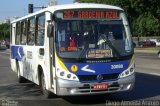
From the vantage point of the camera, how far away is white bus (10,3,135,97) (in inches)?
451

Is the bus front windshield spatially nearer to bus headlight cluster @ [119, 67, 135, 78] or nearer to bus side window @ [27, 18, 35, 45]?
bus headlight cluster @ [119, 67, 135, 78]

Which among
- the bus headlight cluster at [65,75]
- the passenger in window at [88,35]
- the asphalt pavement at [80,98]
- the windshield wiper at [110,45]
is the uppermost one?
the passenger in window at [88,35]

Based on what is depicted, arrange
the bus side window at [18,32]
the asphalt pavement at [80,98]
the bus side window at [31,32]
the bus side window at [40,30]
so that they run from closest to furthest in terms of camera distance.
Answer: the asphalt pavement at [80,98] < the bus side window at [40,30] < the bus side window at [31,32] < the bus side window at [18,32]

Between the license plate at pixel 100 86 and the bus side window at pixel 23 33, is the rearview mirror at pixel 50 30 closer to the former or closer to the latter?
the license plate at pixel 100 86

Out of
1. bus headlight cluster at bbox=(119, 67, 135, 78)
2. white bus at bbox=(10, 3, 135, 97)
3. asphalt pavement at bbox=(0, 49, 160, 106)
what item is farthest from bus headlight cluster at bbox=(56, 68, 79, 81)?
bus headlight cluster at bbox=(119, 67, 135, 78)

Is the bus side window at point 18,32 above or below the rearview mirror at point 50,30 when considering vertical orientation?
below

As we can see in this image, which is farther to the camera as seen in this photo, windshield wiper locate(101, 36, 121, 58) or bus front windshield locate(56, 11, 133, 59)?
windshield wiper locate(101, 36, 121, 58)

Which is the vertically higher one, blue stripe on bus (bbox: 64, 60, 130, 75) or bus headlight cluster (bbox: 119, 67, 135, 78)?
blue stripe on bus (bbox: 64, 60, 130, 75)

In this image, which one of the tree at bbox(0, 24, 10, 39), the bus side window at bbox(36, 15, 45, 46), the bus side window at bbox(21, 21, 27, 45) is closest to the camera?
the bus side window at bbox(36, 15, 45, 46)

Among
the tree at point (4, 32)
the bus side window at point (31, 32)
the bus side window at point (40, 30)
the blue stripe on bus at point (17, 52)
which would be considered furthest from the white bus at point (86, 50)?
the tree at point (4, 32)

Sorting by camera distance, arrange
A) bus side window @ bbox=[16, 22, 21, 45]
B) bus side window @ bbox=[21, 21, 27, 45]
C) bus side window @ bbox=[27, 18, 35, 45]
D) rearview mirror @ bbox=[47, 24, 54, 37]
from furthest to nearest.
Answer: bus side window @ bbox=[16, 22, 21, 45], bus side window @ bbox=[21, 21, 27, 45], bus side window @ bbox=[27, 18, 35, 45], rearview mirror @ bbox=[47, 24, 54, 37]

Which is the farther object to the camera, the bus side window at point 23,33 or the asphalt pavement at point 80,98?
the bus side window at point 23,33

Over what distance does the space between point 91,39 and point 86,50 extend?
0.36m

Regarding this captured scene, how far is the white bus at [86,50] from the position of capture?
11461 millimetres
